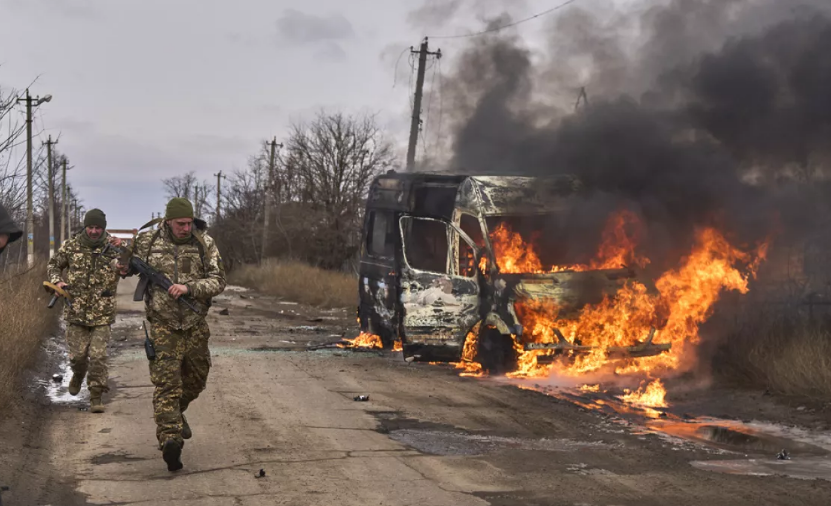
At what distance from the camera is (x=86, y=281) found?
29.5 ft

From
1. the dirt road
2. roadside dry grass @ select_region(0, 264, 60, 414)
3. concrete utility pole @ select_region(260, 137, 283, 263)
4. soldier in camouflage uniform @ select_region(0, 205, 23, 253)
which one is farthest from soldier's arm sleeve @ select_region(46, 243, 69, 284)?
concrete utility pole @ select_region(260, 137, 283, 263)

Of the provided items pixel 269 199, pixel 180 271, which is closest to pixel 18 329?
pixel 180 271

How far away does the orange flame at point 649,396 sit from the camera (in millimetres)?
10102

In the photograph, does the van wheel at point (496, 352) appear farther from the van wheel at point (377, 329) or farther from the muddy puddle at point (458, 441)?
the muddy puddle at point (458, 441)

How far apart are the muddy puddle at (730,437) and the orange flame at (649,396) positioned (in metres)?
0.16

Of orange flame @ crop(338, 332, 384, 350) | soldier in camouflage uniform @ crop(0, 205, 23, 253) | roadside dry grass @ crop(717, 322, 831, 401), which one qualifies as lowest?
orange flame @ crop(338, 332, 384, 350)

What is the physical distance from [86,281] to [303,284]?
22380 mm

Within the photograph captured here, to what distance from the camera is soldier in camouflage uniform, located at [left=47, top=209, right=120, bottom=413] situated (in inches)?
352

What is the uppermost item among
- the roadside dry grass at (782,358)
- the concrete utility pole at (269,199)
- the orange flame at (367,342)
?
the concrete utility pole at (269,199)

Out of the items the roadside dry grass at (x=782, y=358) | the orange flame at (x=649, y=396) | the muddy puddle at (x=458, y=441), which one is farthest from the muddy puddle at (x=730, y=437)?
the muddy puddle at (x=458, y=441)

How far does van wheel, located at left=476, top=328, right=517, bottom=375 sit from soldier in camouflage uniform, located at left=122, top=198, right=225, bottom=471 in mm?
4975

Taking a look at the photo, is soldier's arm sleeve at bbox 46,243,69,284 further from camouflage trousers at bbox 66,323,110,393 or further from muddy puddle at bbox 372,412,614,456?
muddy puddle at bbox 372,412,614,456

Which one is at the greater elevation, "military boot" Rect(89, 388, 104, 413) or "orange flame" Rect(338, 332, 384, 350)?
"orange flame" Rect(338, 332, 384, 350)

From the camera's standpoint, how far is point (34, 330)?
12641mm
